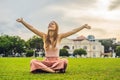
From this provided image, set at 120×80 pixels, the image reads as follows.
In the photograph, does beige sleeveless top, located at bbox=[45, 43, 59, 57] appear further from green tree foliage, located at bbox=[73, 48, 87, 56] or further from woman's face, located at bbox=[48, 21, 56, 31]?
green tree foliage, located at bbox=[73, 48, 87, 56]

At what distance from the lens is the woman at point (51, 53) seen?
1376 centimetres

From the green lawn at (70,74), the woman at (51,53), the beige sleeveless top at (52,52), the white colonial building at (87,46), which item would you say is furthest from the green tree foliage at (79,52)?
the beige sleeveless top at (52,52)

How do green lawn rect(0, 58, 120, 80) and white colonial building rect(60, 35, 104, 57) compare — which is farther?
white colonial building rect(60, 35, 104, 57)

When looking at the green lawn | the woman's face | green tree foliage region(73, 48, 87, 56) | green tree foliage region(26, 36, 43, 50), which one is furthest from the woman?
green tree foliage region(73, 48, 87, 56)

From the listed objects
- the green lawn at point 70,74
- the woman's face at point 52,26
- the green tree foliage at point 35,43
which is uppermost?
the green tree foliage at point 35,43

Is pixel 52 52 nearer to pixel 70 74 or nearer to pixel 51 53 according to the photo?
pixel 51 53

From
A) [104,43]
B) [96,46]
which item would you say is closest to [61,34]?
[96,46]

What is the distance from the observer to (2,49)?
420ft

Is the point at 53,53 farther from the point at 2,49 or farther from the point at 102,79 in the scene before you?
the point at 2,49

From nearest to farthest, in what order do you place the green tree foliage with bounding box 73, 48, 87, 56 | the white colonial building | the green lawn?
the green lawn → the green tree foliage with bounding box 73, 48, 87, 56 → the white colonial building

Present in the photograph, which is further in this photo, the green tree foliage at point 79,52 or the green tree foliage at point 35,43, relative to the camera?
the green tree foliage at point 79,52

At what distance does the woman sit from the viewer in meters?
13.8

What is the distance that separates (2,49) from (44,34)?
11512 centimetres

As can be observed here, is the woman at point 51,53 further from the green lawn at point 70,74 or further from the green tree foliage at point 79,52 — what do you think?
the green tree foliage at point 79,52
